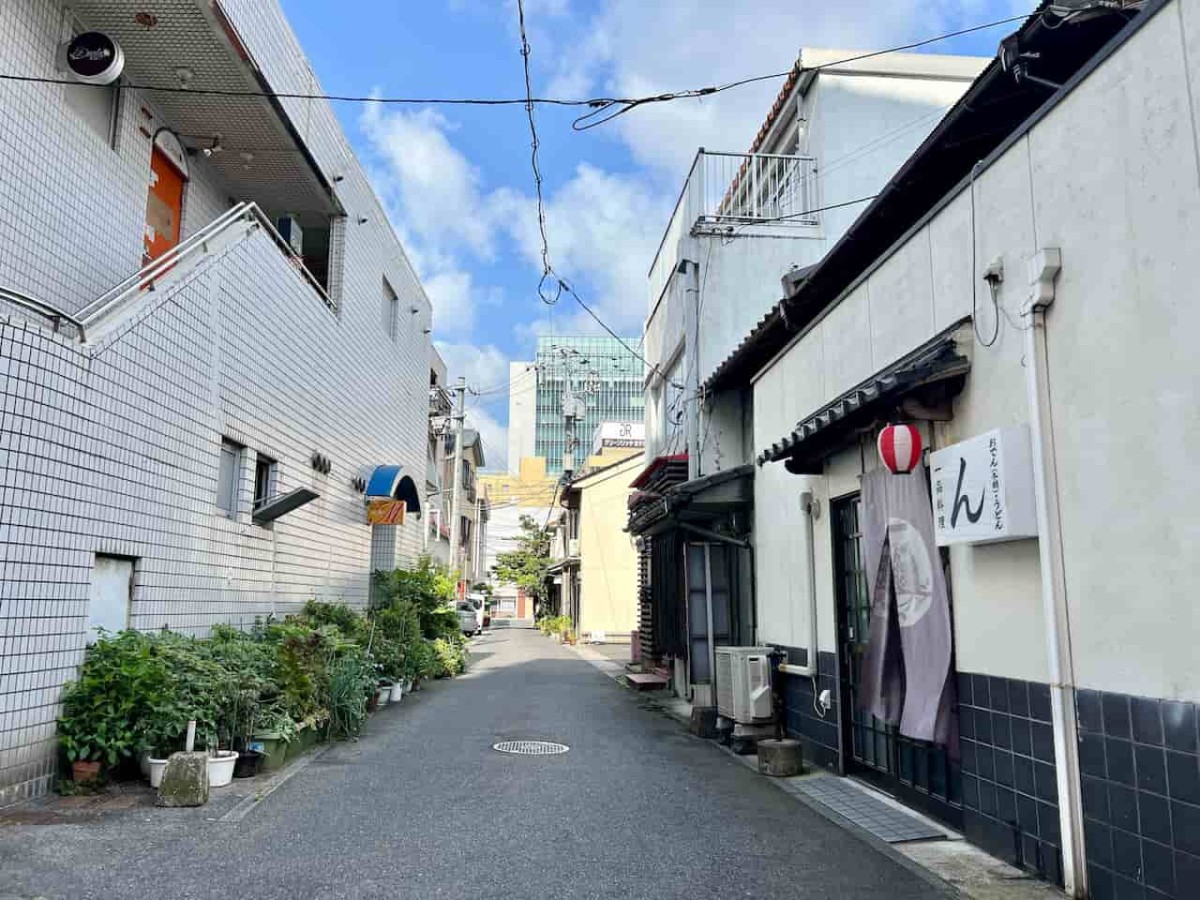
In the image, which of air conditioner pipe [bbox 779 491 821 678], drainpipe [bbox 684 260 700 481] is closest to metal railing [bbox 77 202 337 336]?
drainpipe [bbox 684 260 700 481]

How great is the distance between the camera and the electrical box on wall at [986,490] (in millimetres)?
5109

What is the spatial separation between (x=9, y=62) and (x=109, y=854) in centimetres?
701

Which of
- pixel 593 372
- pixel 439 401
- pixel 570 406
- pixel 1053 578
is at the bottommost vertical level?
pixel 1053 578

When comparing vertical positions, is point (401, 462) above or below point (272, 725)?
above

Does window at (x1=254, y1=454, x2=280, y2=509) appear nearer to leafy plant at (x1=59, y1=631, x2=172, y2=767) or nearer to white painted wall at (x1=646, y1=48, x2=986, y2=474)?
leafy plant at (x1=59, y1=631, x2=172, y2=767)

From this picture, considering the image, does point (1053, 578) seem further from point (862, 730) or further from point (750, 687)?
point (750, 687)

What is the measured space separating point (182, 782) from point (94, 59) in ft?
23.6

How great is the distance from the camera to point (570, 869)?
5.38 m

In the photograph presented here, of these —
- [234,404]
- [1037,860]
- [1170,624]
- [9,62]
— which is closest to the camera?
[1170,624]

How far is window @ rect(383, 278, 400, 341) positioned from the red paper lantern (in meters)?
14.0

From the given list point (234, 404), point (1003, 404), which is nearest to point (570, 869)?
point (1003, 404)

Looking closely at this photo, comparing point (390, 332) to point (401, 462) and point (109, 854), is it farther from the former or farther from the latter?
point (109, 854)

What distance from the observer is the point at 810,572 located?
884 centimetres

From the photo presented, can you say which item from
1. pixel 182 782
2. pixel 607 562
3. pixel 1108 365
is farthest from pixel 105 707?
pixel 607 562
